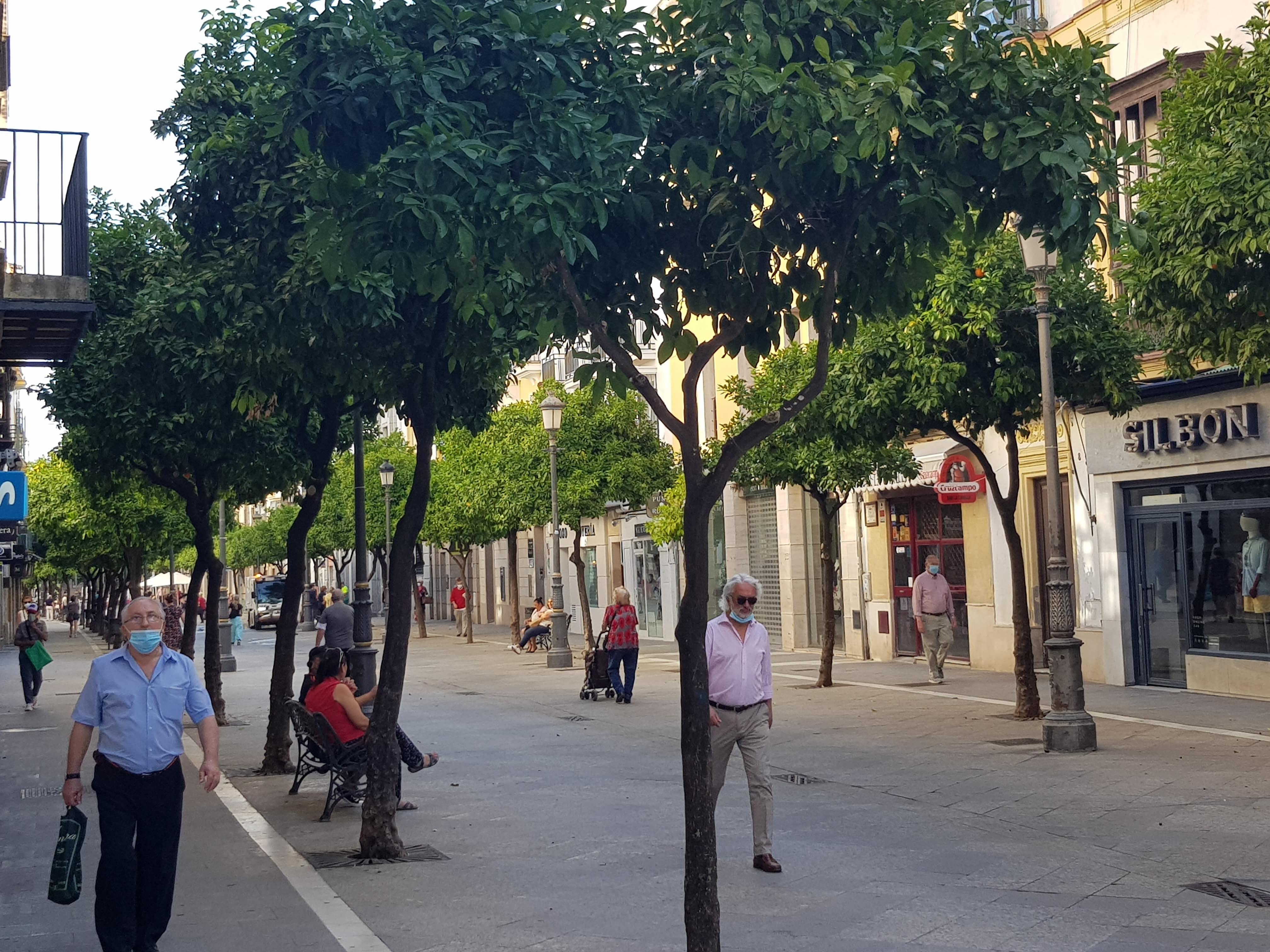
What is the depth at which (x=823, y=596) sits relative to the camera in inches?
800

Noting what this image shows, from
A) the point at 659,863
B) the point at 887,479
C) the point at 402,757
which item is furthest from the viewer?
the point at 887,479

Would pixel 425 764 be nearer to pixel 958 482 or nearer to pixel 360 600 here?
pixel 360 600

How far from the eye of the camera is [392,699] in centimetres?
959

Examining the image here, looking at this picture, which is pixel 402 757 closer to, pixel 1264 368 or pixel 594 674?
pixel 1264 368

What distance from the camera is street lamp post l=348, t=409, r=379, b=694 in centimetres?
1352

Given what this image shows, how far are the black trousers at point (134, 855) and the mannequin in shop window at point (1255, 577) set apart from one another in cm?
1454

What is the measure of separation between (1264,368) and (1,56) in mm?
20801

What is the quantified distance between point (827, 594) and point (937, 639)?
2313 millimetres

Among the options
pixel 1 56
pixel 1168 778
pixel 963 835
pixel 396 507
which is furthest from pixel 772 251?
pixel 396 507

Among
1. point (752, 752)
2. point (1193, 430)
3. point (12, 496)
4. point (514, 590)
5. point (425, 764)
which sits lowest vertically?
point (425, 764)

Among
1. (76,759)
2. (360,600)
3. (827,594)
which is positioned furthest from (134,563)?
(76,759)

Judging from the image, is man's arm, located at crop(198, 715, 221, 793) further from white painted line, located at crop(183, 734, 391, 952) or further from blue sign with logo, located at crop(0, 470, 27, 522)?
blue sign with logo, located at crop(0, 470, 27, 522)

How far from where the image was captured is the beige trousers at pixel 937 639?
Result: 21625 millimetres

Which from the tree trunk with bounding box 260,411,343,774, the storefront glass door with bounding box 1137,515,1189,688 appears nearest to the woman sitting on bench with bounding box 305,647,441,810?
the tree trunk with bounding box 260,411,343,774
